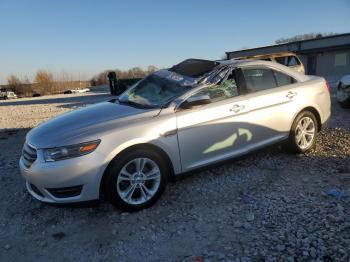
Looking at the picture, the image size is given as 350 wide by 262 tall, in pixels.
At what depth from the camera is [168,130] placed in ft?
12.3

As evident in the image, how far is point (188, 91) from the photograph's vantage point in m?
4.11

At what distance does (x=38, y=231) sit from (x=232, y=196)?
7.35 feet

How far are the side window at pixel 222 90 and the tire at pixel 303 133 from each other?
48.5 inches

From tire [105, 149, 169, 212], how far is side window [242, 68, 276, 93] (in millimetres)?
1770

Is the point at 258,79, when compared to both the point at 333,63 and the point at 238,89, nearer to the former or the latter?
→ the point at 238,89

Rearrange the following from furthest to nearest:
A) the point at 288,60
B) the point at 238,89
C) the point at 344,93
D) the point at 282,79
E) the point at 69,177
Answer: the point at 288,60 < the point at 344,93 < the point at 282,79 < the point at 238,89 < the point at 69,177

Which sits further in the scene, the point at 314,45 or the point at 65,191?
the point at 314,45

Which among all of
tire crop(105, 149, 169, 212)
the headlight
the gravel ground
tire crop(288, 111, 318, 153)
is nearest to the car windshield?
tire crop(105, 149, 169, 212)

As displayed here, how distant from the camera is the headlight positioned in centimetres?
331

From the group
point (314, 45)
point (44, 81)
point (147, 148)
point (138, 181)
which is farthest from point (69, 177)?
point (44, 81)

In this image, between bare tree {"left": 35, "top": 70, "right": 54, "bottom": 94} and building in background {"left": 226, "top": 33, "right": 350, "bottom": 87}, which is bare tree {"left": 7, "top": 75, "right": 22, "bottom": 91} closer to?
bare tree {"left": 35, "top": 70, "right": 54, "bottom": 94}

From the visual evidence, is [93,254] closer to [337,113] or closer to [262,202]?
[262,202]

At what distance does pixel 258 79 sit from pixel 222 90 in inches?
27.8

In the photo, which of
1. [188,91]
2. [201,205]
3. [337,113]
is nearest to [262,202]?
[201,205]
